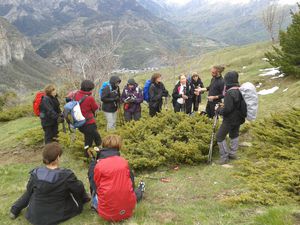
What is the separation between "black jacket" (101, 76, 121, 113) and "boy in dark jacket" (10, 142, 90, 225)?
4861 millimetres

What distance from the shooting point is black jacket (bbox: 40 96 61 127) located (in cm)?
916

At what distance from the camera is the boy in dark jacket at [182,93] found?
11.3 m

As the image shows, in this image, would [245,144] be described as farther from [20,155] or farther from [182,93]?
[20,155]

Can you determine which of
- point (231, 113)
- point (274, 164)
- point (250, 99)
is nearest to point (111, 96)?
point (231, 113)

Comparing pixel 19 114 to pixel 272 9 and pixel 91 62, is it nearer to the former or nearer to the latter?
pixel 91 62

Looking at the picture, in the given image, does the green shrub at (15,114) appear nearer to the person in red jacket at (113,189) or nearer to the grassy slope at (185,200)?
the grassy slope at (185,200)

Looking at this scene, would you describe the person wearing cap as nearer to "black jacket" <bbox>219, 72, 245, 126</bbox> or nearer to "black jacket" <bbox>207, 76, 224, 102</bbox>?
"black jacket" <bbox>207, 76, 224, 102</bbox>

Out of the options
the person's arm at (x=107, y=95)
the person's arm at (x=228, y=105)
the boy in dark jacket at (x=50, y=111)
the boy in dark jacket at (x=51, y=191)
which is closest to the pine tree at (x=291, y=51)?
the person's arm at (x=107, y=95)

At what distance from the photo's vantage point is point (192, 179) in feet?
24.6

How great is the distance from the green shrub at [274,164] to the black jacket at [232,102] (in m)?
1.01

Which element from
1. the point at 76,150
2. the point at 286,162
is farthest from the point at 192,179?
the point at 76,150

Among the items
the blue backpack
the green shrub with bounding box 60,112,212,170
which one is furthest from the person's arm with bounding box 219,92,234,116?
the blue backpack

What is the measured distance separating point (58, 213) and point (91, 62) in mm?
13818

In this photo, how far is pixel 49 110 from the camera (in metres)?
9.16
